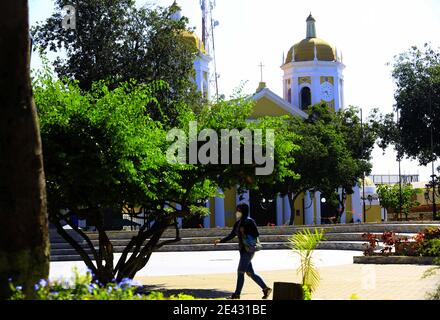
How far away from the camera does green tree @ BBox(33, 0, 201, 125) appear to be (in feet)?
122

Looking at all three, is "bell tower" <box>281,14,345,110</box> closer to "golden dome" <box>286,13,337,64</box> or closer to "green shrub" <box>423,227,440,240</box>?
"golden dome" <box>286,13,337,64</box>

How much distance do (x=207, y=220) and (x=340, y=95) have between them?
17675 millimetres

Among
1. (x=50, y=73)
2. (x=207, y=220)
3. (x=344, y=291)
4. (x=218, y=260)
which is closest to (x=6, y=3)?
(x=50, y=73)

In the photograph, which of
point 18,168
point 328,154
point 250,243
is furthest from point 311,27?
point 18,168

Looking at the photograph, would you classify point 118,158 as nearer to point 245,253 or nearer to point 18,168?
point 245,253

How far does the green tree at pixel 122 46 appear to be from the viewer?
37.3 meters

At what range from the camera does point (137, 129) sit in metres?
13.2

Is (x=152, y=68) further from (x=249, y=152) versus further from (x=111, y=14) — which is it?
(x=249, y=152)

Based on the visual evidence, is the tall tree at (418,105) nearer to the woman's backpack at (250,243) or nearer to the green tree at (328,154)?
the green tree at (328,154)

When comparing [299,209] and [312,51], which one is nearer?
[299,209]

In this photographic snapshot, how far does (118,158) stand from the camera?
1274cm

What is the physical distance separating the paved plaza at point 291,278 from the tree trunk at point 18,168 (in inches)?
189

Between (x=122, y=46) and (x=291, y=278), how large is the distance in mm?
23832

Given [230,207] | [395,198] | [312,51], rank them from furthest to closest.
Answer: [395,198], [312,51], [230,207]
